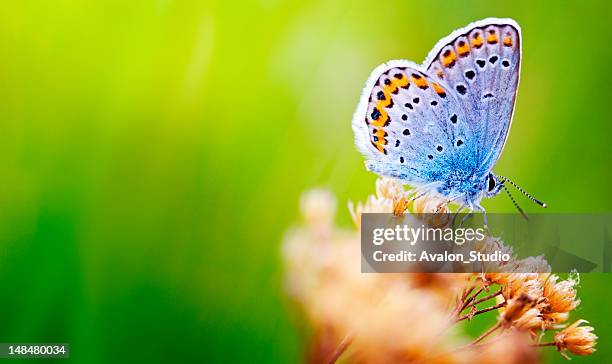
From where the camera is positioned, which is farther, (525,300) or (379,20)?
(379,20)

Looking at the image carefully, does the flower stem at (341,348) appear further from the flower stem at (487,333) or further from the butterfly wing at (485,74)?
the butterfly wing at (485,74)

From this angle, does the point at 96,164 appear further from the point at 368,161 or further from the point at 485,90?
the point at 485,90

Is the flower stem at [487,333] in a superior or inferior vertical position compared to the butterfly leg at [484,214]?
inferior

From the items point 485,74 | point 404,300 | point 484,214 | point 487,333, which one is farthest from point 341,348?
point 485,74

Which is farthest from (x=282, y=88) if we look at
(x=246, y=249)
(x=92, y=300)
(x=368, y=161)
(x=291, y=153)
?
(x=92, y=300)

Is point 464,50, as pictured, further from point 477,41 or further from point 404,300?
point 404,300

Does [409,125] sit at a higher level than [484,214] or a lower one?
higher

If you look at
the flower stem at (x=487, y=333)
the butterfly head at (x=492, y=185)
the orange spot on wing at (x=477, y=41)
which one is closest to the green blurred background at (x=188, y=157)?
the butterfly head at (x=492, y=185)
